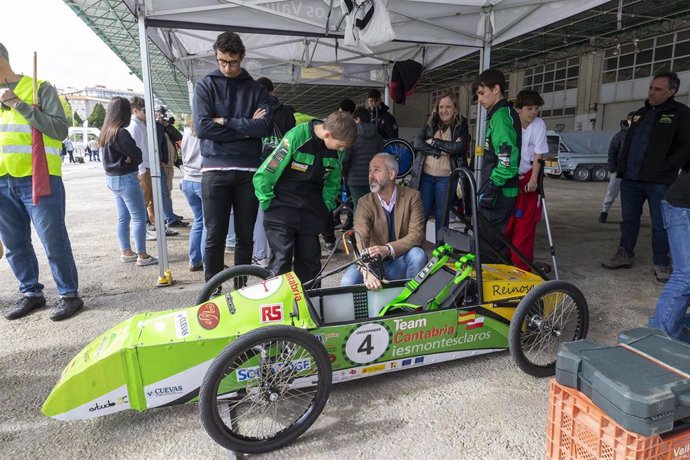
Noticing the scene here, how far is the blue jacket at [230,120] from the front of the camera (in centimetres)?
306

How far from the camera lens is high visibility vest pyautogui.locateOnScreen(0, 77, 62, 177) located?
118 inches

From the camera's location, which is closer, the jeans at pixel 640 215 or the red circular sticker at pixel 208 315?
the red circular sticker at pixel 208 315

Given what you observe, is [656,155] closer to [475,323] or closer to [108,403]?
[475,323]

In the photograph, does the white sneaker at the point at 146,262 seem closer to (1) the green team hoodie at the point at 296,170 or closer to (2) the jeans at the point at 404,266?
(1) the green team hoodie at the point at 296,170

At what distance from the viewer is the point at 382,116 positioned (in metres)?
5.85

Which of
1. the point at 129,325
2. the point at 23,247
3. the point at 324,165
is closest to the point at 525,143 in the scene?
the point at 324,165

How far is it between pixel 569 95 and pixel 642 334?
2503 cm

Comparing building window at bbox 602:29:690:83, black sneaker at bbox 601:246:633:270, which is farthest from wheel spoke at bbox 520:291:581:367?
building window at bbox 602:29:690:83

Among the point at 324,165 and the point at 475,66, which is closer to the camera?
the point at 324,165

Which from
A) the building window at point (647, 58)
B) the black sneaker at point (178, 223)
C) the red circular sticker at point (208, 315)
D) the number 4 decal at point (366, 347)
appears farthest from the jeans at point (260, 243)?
the building window at point (647, 58)

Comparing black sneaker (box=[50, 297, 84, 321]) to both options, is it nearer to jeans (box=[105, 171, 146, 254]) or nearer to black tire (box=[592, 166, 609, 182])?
jeans (box=[105, 171, 146, 254])

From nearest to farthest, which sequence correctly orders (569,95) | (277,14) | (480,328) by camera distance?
(480,328) < (277,14) < (569,95)

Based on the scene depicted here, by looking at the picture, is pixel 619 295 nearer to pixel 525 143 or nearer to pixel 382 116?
pixel 525 143

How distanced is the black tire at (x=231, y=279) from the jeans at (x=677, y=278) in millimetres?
2396
